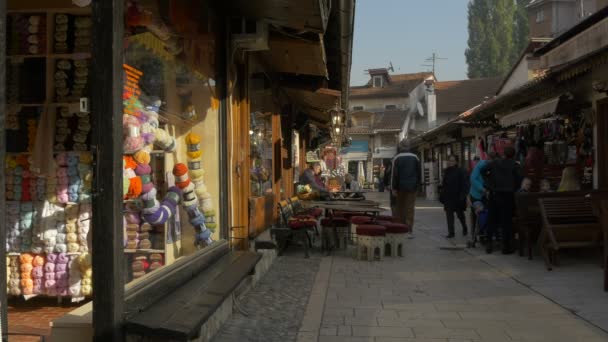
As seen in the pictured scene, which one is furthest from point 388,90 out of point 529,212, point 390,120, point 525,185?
point 529,212

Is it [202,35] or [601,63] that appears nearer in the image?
[202,35]

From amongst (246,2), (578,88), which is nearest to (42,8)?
(246,2)

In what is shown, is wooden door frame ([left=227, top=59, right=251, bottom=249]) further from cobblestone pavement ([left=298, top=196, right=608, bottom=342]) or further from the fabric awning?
the fabric awning


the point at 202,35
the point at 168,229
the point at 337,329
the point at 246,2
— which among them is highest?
the point at 246,2

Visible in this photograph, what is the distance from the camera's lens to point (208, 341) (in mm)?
4500

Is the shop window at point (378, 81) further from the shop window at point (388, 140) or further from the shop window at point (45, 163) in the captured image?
the shop window at point (45, 163)

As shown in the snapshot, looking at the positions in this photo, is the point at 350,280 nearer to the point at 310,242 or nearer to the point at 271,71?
the point at 310,242

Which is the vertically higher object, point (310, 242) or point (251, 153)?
→ point (251, 153)

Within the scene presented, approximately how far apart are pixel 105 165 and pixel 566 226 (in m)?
6.49

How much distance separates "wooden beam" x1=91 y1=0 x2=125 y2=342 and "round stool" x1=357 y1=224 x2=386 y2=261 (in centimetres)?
600

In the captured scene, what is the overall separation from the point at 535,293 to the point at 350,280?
213 centimetres

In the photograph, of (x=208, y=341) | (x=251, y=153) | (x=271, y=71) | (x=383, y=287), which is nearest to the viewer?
(x=208, y=341)

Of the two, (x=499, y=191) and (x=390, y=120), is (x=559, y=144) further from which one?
(x=390, y=120)

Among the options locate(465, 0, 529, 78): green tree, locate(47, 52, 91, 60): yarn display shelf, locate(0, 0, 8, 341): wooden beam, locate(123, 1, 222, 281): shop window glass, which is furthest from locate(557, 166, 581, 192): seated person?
locate(465, 0, 529, 78): green tree
